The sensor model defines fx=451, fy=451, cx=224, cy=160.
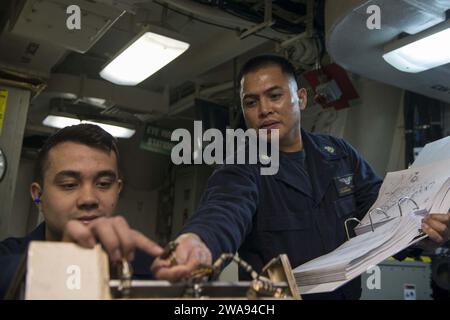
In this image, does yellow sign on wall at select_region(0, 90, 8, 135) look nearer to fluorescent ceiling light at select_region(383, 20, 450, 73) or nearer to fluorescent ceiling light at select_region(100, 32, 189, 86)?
fluorescent ceiling light at select_region(100, 32, 189, 86)

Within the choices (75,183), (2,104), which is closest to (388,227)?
(75,183)

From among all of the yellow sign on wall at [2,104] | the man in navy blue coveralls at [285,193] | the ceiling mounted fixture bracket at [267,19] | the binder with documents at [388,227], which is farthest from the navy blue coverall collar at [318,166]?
the yellow sign on wall at [2,104]

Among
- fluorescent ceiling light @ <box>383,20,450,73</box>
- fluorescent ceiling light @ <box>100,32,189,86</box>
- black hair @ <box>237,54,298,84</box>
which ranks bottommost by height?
black hair @ <box>237,54,298,84</box>

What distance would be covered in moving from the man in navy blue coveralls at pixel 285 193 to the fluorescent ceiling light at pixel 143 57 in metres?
1.36

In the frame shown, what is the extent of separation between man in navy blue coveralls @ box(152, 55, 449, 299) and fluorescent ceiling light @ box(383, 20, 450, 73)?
72 centimetres

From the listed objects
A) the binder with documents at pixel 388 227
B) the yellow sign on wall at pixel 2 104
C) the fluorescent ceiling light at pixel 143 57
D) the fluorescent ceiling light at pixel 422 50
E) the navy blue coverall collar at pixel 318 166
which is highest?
the fluorescent ceiling light at pixel 143 57

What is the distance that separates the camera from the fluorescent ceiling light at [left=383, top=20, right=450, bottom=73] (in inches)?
69.2

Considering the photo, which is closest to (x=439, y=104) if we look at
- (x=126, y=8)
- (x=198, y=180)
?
(x=126, y=8)

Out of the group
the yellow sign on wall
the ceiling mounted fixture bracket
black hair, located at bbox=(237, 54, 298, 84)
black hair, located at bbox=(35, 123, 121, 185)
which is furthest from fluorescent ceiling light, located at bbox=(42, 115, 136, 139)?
black hair, located at bbox=(35, 123, 121, 185)

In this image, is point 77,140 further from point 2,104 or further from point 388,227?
point 2,104

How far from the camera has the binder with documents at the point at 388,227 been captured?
707mm

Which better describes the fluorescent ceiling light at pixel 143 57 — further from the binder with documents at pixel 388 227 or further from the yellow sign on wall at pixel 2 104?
the binder with documents at pixel 388 227

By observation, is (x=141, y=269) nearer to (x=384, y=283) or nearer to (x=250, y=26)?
(x=384, y=283)

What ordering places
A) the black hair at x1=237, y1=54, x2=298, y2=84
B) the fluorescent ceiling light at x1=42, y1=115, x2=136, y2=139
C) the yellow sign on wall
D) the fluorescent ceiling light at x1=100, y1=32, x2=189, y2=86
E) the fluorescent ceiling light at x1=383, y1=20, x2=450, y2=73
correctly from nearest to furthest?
the black hair at x1=237, y1=54, x2=298, y2=84 < the fluorescent ceiling light at x1=383, y1=20, x2=450, y2=73 < the yellow sign on wall < the fluorescent ceiling light at x1=100, y1=32, x2=189, y2=86 < the fluorescent ceiling light at x1=42, y1=115, x2=136, y2=139
